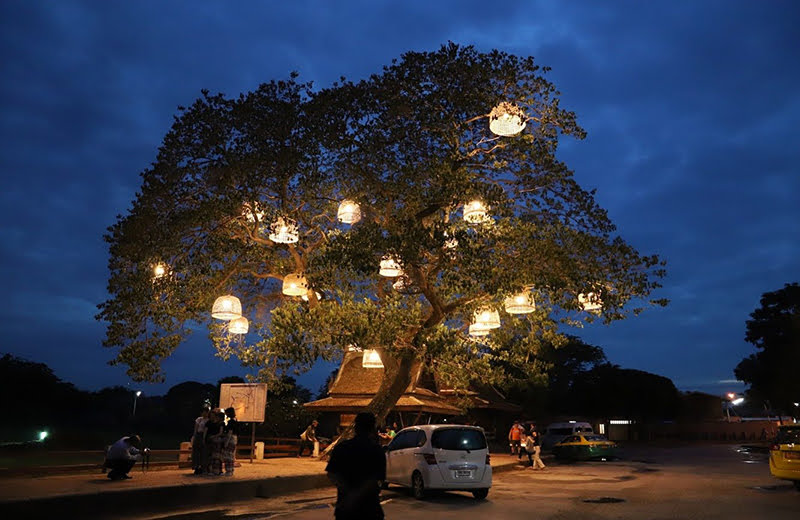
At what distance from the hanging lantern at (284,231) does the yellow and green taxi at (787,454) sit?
1218 centimetres

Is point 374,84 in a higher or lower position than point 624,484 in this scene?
higher

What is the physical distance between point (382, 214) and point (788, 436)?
1075cm

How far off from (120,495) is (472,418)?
82.2 ft

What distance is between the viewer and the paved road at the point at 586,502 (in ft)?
34.9

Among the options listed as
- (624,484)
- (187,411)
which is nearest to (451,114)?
(624,484)

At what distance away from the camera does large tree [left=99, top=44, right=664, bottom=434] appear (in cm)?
1587

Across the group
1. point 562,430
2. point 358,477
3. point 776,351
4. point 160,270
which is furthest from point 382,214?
point 776,351

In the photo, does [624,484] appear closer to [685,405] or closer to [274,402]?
[274,402]

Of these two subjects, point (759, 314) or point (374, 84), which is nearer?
point (374, 84)

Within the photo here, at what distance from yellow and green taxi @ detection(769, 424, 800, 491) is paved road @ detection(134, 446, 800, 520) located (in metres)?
0.41

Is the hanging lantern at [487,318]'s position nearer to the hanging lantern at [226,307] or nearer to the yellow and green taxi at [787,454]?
the hanging lantern at [226,307]

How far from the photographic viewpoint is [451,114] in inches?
634

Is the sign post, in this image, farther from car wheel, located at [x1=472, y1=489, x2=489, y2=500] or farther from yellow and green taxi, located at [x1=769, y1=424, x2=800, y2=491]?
yellow and green taxi, located at [x1=769, y1=424, x2=800, y2=491]

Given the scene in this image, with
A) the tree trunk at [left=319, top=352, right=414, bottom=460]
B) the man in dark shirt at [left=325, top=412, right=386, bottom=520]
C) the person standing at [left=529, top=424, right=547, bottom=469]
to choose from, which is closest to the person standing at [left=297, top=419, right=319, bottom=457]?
the tree trunk at [left=319, top=352, right=414, bottom=460]
